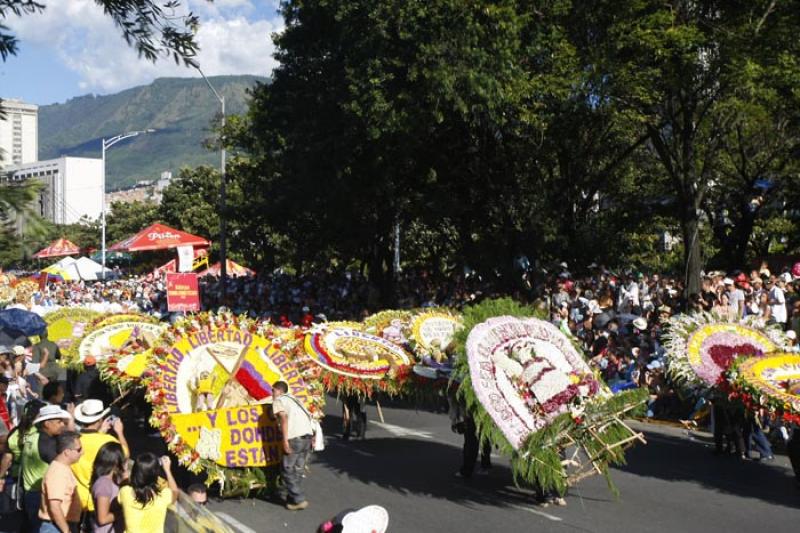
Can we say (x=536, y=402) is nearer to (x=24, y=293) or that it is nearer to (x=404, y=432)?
(x=404, y=432)

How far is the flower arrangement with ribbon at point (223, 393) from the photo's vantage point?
32.9 ft

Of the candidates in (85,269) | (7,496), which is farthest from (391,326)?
(85,269)

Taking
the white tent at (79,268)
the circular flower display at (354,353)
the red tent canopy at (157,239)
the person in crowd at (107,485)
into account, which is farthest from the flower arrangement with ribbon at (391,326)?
the white tent at (79,268)

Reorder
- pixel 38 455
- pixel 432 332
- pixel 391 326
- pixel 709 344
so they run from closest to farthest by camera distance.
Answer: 1. pixel 38 455
2. pixel 709 344
3. pixel 432 332
4. pixel 391 326

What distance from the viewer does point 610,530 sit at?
30.7 feet

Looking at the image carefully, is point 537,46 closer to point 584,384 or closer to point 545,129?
point 545,129

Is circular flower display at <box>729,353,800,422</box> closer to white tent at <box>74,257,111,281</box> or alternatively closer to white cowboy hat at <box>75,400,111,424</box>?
white cowboy hat at <box>75,400,111,424</box>

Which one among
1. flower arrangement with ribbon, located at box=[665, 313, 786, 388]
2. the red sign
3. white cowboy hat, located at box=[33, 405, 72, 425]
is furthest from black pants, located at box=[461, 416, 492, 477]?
the red sign

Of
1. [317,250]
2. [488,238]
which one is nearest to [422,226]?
[317,250]

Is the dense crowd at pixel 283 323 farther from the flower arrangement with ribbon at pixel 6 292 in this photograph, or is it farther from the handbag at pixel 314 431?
the handbag at pixel 314 431

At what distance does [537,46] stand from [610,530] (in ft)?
46.7

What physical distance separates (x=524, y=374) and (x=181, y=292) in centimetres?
1932

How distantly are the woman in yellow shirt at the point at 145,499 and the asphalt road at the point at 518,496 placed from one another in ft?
10.2

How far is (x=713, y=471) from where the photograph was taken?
1236cm
